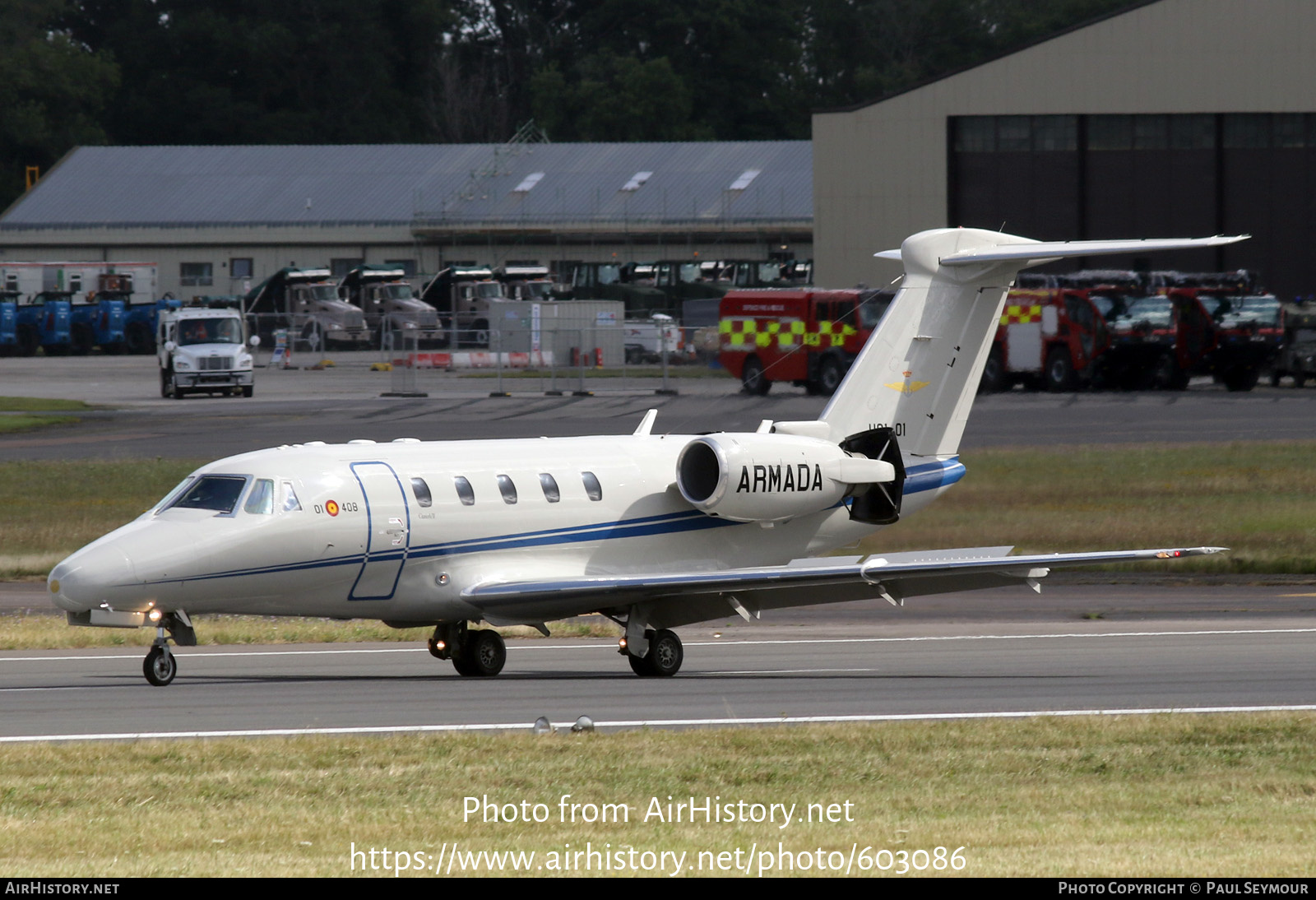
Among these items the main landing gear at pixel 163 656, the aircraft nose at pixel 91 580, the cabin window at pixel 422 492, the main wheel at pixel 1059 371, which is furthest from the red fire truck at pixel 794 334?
the aircraft nose at pixel 91 580

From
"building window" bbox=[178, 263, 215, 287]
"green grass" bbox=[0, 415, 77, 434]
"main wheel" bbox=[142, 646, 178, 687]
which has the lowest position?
"main wheel" bbox=[142, 646, 178, 687]

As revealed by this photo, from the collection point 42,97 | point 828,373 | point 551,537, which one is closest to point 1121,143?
point 828,373

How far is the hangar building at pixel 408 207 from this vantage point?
10075cm

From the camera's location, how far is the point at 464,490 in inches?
777

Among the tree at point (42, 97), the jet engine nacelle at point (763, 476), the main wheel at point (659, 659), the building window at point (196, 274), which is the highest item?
the tree at point (42, 97)

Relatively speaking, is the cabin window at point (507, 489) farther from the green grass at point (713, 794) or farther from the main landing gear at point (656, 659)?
the green grass at point (713, 794)

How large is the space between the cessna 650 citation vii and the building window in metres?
88.1

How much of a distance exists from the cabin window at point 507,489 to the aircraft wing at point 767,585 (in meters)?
0.95

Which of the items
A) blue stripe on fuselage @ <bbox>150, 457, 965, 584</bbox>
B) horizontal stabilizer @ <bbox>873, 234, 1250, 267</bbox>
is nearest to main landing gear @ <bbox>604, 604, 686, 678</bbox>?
blue stripe on fuselage @ <bbox>150, 457, 965, 584</bbox>

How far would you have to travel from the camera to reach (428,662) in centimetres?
2211

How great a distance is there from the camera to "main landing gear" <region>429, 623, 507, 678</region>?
20.4m

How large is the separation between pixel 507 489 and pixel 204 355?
4603cm

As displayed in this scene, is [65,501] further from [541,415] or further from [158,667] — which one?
[158,667]

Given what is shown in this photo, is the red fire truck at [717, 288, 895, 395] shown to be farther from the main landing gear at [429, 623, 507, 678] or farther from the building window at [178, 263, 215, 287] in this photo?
the building window at [178, 263, 215, 287]
